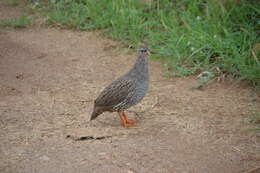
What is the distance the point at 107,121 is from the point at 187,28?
2655 millimetres

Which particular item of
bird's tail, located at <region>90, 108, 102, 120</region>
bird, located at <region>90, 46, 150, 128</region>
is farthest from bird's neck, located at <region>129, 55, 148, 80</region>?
bird's tail, located at <region>90, 108, 102, 120</region>

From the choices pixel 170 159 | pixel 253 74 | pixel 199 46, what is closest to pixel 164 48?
pixel 199 46

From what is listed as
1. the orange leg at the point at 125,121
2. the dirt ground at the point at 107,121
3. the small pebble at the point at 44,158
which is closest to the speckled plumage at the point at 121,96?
the orange leg at the point at 125,121

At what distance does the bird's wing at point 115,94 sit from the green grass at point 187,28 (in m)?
1.75

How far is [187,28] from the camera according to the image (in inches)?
311

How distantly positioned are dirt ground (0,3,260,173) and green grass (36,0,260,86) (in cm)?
32

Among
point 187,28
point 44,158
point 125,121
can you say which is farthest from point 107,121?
point 187,28

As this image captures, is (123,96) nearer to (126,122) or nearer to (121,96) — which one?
(121,96)

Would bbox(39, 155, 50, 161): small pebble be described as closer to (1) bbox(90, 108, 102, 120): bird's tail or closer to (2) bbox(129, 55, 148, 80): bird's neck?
(1) bbox(90, 108, 102, 120): bird's tail

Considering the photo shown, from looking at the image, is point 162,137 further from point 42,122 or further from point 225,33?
point 225,33

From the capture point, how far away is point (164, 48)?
7.86 m

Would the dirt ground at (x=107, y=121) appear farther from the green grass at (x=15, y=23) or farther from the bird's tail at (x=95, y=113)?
the green grass at (x=15, y=23)

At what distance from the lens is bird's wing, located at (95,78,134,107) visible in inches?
222

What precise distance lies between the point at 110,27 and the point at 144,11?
733 millimetres
